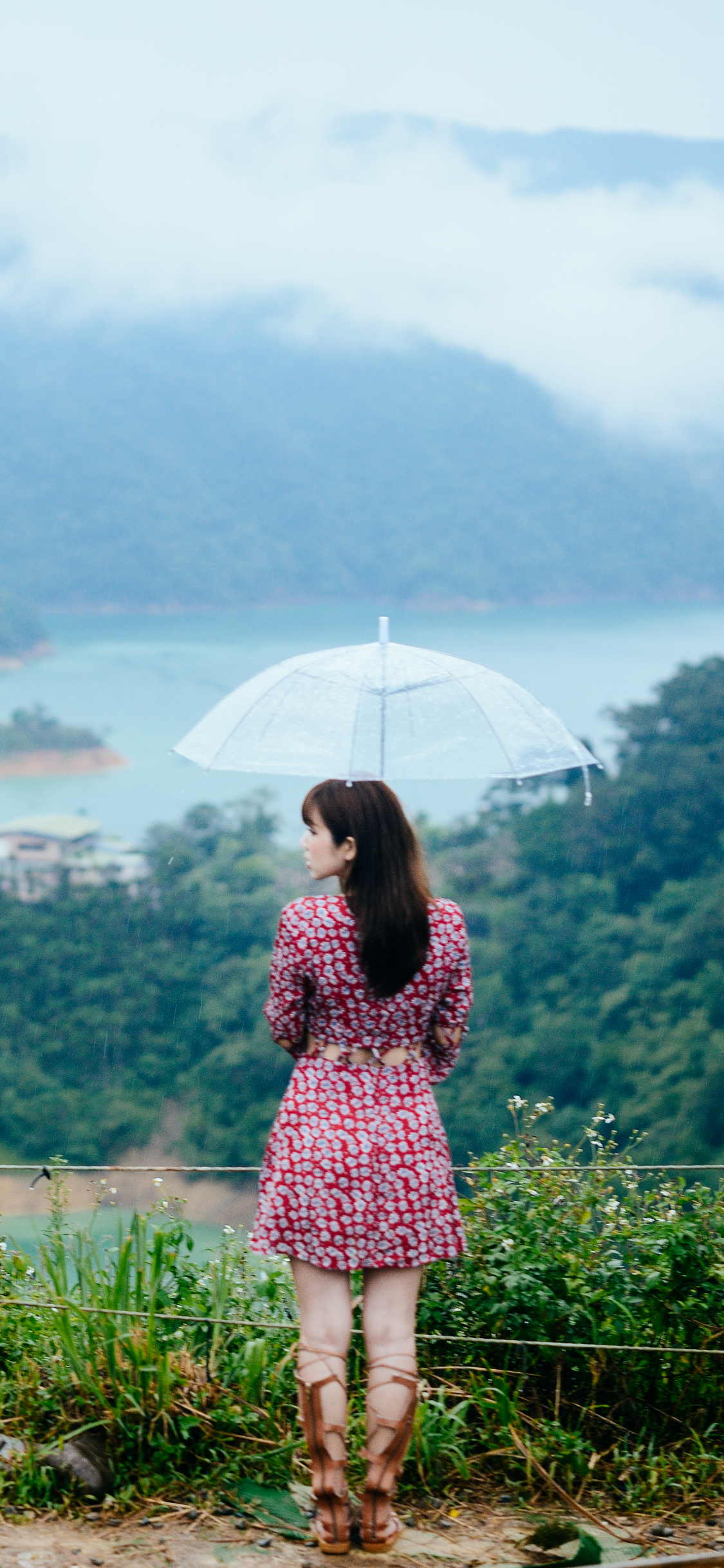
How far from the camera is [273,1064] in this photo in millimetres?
24484

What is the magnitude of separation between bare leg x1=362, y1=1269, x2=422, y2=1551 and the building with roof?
27.5 metres

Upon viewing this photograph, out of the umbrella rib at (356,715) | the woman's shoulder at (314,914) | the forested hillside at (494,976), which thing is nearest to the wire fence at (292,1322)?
the woman's shoulder at (314,914)

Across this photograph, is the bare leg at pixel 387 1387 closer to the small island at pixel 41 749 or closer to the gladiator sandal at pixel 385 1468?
the gladiator sandal at pixel 385 1468

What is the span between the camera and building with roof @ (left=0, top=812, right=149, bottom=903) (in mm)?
29328

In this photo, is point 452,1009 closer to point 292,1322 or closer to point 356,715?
point 356,715

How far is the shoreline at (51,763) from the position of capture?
116 ft

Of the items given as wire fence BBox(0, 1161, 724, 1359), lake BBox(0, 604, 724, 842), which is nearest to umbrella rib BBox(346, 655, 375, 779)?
wire fence BBox(0, 1161, 724, 1359)

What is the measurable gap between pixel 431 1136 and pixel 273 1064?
2330 centimetres

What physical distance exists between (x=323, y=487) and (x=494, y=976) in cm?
2120

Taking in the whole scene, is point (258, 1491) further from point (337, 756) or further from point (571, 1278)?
point (337, 756)

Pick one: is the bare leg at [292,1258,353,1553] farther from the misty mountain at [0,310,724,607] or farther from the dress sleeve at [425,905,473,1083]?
the misty mountain at [0,310,724,607]

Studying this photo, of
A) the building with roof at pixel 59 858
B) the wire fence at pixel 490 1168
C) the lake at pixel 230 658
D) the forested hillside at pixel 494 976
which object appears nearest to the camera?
the wire fence at pixel 490 1168

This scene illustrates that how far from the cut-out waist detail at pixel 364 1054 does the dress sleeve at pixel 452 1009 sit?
0.07 metres

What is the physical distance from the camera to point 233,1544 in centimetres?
174
